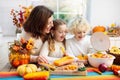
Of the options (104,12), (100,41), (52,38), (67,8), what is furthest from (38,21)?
(104,12)

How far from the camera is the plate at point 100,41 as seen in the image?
1.56 metres

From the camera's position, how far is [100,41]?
1.58 metres

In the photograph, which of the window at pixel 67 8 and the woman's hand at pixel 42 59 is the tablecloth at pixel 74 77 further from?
the window at pixel 67 8

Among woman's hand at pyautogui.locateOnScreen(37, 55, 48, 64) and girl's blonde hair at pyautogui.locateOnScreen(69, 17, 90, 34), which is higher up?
girl's blonde hair at pyautogui.locateOnScreen(69, 17, 90, 34)

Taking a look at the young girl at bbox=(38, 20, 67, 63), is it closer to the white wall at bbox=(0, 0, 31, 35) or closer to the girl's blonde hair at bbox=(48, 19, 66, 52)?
the girl's blonde hair at bbox=(48, 19, 66, 52)

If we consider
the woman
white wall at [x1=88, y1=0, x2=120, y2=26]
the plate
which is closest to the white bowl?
the plate

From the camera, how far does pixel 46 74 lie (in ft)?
4.17

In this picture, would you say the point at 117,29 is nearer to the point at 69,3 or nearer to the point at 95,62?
the point at 69,3

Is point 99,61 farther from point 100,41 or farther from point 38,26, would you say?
point 38,26

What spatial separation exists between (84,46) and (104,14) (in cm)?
202

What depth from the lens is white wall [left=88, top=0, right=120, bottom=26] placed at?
362 cm

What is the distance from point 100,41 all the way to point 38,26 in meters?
0.53

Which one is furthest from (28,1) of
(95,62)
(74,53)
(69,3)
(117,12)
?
(95,62)

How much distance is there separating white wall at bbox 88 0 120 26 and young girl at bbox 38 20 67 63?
1.99 metres
